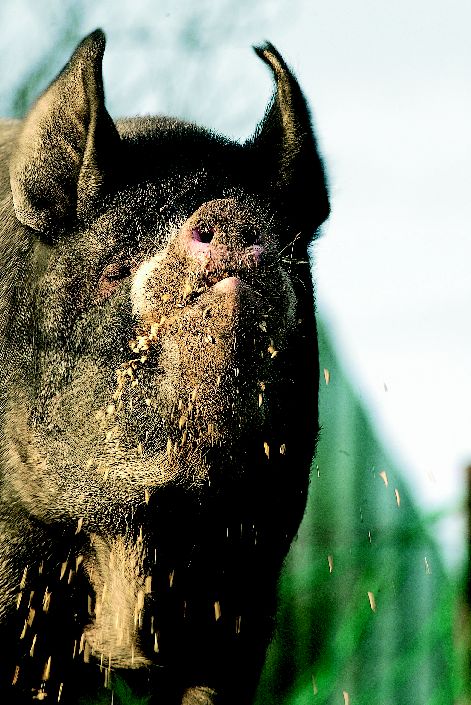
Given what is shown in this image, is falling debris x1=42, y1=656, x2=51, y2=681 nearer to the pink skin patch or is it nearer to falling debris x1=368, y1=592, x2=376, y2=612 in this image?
the pink skin patch

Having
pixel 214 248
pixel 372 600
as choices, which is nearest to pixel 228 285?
pixel 214 248

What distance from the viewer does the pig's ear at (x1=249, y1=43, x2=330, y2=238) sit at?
7.46 feet

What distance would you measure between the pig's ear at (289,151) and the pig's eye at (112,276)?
17.8 inches

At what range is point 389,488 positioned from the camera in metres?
5.38

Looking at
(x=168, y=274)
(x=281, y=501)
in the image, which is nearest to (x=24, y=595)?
(x=281, y=501)

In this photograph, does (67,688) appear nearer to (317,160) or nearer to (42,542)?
(42,542)

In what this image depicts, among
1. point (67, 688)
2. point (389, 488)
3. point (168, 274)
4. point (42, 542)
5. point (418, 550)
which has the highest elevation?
point (389, 488)

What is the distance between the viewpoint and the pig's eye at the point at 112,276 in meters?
2.03

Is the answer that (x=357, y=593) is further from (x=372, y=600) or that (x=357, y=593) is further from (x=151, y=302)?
(x=151, y=302)

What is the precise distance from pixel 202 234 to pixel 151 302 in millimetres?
168

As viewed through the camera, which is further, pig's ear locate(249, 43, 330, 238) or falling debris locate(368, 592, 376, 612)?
falling debris locate(368, 592, 376, 612)

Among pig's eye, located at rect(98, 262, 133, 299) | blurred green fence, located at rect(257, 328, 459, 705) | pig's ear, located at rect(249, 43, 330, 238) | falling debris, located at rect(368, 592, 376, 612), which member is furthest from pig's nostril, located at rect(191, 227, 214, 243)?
falling debris, located at rect(368, 592, 376, 612)

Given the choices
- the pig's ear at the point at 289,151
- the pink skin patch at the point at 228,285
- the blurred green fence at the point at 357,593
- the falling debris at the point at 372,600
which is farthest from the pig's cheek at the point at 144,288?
the falling debris at the point at 372,600

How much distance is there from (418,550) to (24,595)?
2557 mm
